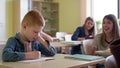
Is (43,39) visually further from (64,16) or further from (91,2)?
(64,16)

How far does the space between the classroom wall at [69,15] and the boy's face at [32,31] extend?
5180 mm

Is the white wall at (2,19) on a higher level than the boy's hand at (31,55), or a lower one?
higher

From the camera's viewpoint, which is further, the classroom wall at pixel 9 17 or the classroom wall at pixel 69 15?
the classroom wall at pixel 69 15

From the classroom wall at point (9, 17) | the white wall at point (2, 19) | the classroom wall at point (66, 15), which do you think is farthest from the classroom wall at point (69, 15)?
the white wall at point (2, 19)

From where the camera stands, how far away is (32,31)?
1.85 meters

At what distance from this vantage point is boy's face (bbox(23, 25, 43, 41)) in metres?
1.83

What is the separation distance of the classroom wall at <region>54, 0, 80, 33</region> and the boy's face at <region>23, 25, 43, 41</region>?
5180 mm

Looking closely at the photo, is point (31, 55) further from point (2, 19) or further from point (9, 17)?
point (9, 17)

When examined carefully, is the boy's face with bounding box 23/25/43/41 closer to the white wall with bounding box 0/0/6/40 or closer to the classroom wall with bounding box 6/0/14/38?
the white wall with bounding box 0/0/6/40

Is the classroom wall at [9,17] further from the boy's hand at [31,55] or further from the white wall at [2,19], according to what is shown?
the boy's hand at [31,55]

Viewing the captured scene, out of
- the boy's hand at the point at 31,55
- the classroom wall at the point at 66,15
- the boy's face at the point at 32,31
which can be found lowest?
the boy's hand at the point at 31,55

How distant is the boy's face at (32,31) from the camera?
72.2 inches

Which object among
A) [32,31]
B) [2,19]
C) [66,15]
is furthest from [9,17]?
[32,31]

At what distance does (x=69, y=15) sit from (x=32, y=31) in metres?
5.54
